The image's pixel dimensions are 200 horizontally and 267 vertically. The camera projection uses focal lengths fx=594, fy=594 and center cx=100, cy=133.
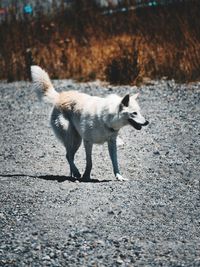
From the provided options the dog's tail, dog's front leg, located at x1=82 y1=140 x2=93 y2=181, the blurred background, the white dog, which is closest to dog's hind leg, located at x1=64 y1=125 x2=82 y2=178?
the white dog

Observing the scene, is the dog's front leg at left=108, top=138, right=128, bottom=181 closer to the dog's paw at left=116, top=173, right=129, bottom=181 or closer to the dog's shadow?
the dog's paw at left=116, top=173, right=129, bottom=181

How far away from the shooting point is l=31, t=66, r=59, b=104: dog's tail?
6469mm

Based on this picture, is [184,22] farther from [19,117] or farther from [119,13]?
[19,117]

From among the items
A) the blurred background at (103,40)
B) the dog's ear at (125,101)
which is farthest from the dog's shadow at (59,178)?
the blurred background at (103,40)

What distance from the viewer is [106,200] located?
513 cm

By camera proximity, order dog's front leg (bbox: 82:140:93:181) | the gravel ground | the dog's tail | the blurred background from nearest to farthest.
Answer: the gravel ground → dog's front leg (bbox: 82:140:93:181) → the dog's tail → the blurred background

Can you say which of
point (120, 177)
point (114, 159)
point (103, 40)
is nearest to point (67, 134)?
point (114, 159)

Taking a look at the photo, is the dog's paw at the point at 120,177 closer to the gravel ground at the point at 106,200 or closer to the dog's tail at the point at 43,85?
the gravel ground at the point at 106,200

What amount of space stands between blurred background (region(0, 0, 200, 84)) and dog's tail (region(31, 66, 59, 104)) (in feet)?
13.7

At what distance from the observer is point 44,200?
17.0 ft

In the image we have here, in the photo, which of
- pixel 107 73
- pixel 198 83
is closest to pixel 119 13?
pixel 107 73

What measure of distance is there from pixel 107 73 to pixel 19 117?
2501 mm

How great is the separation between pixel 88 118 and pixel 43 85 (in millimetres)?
834

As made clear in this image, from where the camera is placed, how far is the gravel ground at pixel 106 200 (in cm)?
406
